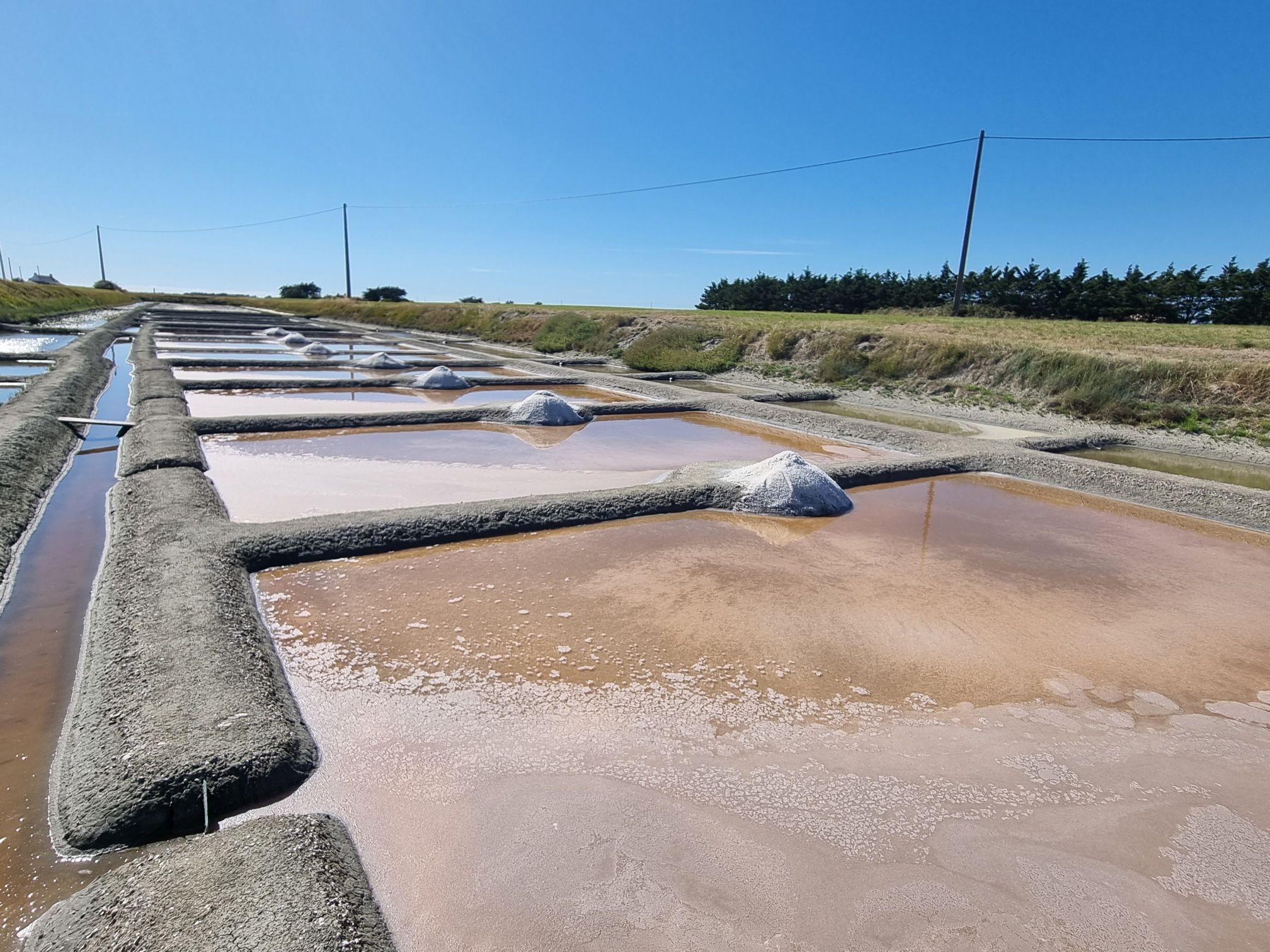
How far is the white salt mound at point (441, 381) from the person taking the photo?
12922 mm

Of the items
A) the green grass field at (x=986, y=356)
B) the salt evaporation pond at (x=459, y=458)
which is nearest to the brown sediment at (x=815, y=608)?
the salt evaporation pond at (x=459, y=458)

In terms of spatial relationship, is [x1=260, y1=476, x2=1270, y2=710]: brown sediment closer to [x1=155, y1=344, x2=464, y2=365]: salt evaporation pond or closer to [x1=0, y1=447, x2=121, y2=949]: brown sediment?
[x1=0, y1=447, x2=121, y2=949]: brown sediment

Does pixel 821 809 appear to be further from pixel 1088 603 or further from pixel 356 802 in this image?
pixel 1088 603

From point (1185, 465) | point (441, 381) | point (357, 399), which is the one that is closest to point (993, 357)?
point (1185, 465)

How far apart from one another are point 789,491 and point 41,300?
1411 inches

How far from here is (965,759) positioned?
2.67 metres

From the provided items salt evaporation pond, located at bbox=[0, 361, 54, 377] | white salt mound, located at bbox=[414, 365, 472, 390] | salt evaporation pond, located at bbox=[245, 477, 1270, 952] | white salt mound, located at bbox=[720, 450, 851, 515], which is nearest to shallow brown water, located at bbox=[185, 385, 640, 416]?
white salt mound, located at bbox=[414, 365, 472, 390]

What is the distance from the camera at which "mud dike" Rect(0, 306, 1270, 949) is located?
1.96 meters

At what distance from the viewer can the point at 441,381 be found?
13.0m

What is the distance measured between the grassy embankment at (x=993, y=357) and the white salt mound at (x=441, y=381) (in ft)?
20.0

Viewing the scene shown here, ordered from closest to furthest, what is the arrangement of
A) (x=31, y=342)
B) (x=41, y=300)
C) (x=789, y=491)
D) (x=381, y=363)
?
(x=789, y=491) → (x=381, y=363) → (x=31, y=342) → (x=41, y=300)

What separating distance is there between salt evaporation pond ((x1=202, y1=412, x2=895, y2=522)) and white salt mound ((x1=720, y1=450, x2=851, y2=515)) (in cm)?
A: 115

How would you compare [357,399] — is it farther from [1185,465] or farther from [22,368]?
[1185,465]

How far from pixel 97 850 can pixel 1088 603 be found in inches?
180
